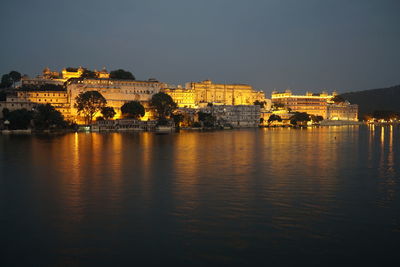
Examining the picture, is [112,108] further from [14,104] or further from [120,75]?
[120,75]

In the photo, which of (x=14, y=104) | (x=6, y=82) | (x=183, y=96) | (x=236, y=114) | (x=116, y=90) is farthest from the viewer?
(x=183, y=96)

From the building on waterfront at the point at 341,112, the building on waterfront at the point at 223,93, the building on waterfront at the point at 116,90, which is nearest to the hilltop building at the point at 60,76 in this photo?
the building on waterfront at the point at 116,90

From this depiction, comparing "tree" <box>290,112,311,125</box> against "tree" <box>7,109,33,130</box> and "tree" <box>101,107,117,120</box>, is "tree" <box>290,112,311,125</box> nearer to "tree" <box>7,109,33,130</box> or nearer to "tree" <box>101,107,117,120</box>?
"tree" <box>101,107,117,120</box>

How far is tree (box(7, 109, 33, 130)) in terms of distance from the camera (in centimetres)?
6197

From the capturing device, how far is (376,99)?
181875 mm

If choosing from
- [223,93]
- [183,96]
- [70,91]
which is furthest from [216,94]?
[70,91]

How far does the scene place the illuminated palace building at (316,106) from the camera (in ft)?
392

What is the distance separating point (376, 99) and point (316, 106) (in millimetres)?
76786

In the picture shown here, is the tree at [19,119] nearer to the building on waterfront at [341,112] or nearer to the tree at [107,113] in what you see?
the tree at [107,113]

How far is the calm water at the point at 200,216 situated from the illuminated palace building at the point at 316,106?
102079 millimetres

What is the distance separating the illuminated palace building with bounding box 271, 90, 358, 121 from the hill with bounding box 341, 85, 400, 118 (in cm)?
3988

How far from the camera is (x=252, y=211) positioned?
1144 cm

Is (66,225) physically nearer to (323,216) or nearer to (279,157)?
(323,216)

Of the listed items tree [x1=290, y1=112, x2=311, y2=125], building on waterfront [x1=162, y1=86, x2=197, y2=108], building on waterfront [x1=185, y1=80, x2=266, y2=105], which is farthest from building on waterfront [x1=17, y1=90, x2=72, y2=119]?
tree [x1=290, y1=112, x2=311, y2=125]
